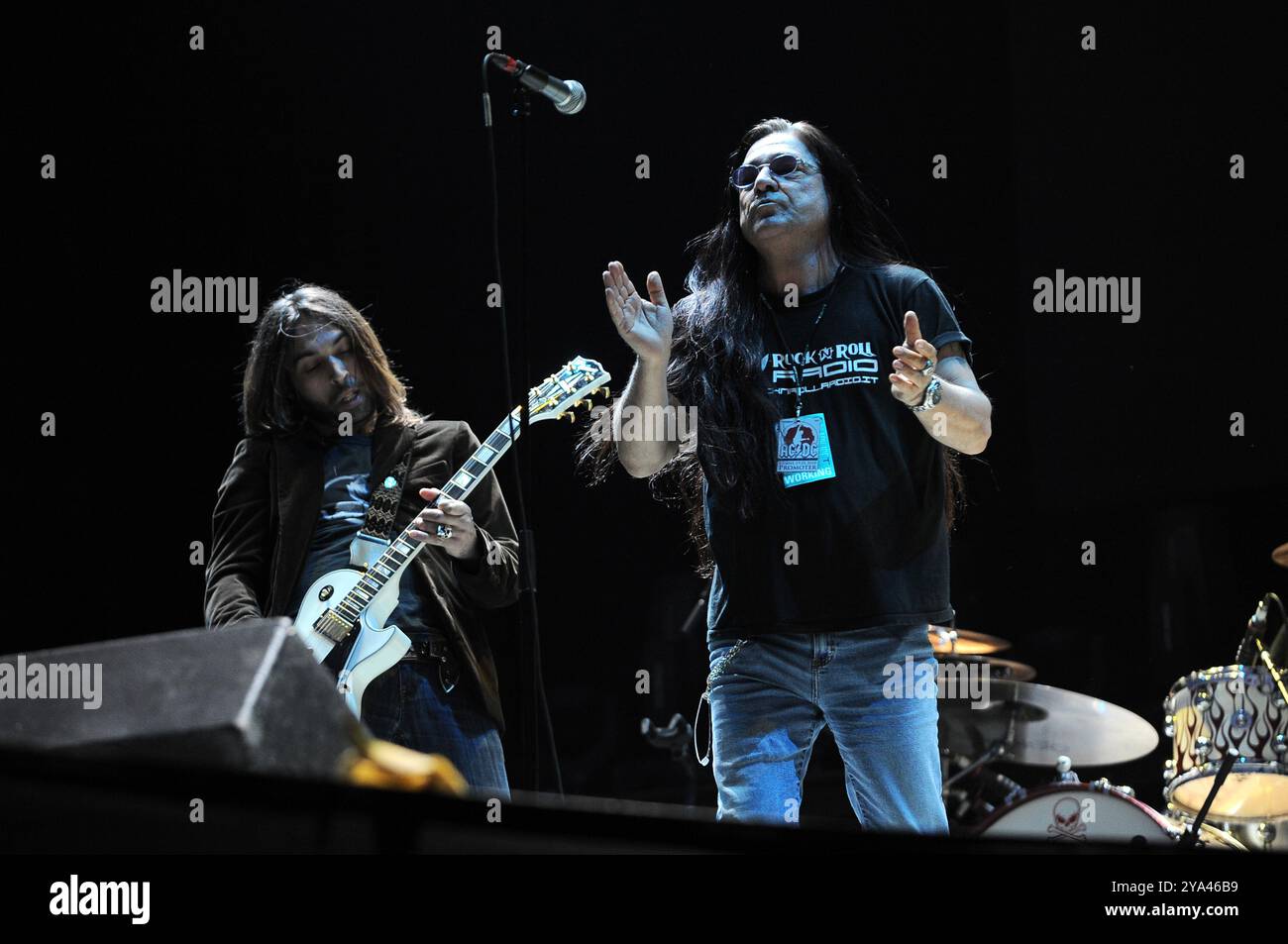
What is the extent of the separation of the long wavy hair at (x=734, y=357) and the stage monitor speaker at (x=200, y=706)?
152 centimetres

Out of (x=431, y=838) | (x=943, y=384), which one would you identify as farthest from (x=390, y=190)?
(x=431, y=838)

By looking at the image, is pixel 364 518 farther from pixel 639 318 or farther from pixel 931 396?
pixel 931 396

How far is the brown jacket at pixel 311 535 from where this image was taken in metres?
3.02

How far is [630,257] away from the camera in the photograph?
4.61 metres

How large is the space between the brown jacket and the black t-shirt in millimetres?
665

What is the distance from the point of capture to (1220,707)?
409 centimetres

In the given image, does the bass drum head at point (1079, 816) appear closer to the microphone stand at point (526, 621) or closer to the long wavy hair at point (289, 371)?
the microphone stand at point (526, 621)

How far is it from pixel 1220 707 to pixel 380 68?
10.8ft

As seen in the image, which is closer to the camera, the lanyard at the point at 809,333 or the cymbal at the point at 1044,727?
the lanyard at the point at 809,333

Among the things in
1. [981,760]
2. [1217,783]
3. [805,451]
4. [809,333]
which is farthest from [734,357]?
[981,760]

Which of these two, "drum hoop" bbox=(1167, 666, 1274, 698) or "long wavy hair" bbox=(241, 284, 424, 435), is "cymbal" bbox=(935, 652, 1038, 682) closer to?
"drum hoop" bbox=(1167, 666, 1274, 698)

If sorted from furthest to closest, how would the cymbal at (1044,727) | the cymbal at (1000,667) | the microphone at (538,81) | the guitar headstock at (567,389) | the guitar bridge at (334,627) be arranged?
the cymbal at (1044,727) < the cymbal at (1000,667) < the guitar headstock at (567,389) < the guitar bridge at (334,627) < the microphone at (538,81)

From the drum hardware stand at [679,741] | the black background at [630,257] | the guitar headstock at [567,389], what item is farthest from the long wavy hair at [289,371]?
the drum hardware stand at [679,741]

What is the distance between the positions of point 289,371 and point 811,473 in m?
1.40
